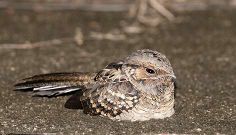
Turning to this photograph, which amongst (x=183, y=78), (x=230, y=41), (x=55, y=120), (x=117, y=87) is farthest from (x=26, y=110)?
(x=230, y=41)

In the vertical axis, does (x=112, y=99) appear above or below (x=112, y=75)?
below

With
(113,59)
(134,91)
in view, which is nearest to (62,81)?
(134,91)

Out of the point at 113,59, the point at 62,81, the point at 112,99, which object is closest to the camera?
the point at 112,99

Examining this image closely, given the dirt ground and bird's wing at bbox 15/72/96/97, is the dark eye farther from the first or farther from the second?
bird's wing at bbox 15/72/96/97

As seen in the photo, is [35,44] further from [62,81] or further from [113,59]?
[62,81]

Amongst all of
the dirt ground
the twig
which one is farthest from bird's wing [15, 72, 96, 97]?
the twig

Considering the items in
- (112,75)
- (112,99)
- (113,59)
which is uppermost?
(112,75)

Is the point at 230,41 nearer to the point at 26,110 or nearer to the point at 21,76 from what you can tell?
the point at 21,76

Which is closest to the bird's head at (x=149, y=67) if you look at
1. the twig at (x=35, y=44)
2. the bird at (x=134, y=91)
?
the bird at (x=134, y=91)

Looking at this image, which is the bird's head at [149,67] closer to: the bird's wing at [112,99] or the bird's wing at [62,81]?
the bird's wing at [112,99]
